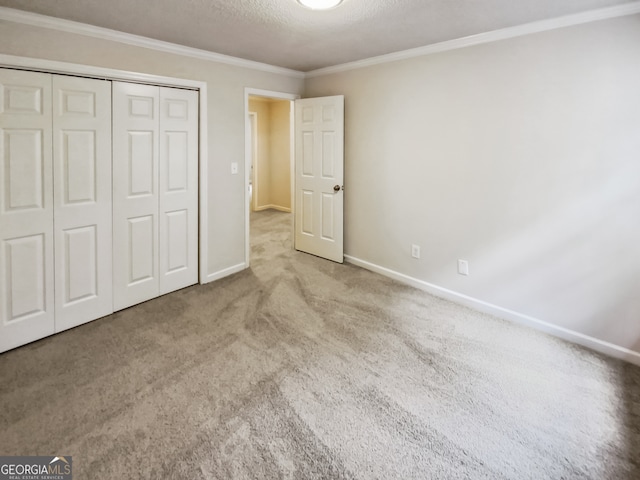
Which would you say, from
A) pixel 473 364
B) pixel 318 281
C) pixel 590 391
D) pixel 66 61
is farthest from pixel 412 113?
pixel 66 61

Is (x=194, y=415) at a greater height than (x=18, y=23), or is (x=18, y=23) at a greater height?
(x=18, y=23)

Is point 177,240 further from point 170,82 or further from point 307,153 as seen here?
point 307,153

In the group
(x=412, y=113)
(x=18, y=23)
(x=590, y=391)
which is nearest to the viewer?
(x=590, y=391)

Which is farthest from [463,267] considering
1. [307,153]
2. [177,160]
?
[177,160]

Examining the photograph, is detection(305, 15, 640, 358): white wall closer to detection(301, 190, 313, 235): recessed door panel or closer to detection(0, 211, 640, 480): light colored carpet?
detection(0, 211, 640, 480): light colored carpet

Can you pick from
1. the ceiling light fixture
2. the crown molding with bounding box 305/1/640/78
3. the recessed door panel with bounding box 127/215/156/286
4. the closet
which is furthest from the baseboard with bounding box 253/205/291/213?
the ceiling light fixture

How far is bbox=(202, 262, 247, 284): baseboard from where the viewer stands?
3.85 m

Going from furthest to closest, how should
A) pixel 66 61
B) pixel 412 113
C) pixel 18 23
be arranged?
pixel 412 113 < pixel 66 61 < pixel 18 23

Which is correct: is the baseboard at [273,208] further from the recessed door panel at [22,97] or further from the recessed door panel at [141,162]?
the recessed door panel at [22,97]

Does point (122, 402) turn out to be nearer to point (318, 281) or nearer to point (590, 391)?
point (318, 281)

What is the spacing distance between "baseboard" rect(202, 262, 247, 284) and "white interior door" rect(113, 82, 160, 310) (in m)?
0.60

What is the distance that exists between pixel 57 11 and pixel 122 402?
252 cm

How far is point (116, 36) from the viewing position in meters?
2.85

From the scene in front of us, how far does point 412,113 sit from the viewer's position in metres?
3.56
